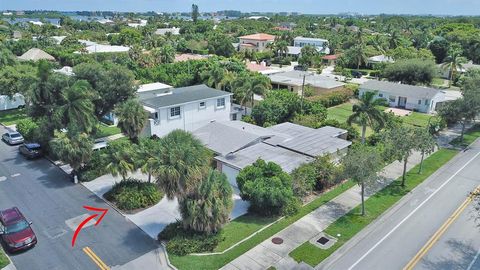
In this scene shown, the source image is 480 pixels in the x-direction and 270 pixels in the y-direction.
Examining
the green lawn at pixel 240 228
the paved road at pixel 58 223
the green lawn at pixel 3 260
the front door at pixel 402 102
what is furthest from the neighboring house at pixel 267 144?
the front door at pixel 402 102

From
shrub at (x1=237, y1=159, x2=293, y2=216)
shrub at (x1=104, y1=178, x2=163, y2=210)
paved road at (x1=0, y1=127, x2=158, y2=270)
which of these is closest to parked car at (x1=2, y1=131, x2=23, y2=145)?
paved road at (x1=0, y1=127, x2=158, y2=270)

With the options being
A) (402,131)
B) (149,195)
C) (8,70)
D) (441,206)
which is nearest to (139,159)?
(149,195)

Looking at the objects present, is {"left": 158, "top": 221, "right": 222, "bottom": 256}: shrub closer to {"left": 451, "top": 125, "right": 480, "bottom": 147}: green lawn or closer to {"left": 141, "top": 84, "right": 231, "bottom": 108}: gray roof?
{"left": 141, "top": 84, "right": 231, "bottom": 108}: gray roof

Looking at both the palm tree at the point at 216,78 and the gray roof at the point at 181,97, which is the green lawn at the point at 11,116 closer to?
the gray roof at the point at 181,97

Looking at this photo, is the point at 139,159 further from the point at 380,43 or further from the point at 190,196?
the point at 380,43

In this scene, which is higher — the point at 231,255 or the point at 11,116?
the point at 11,116

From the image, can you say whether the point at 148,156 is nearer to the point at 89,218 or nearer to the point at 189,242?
the point at 189,242

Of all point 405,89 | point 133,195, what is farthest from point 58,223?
A: point 405,89
